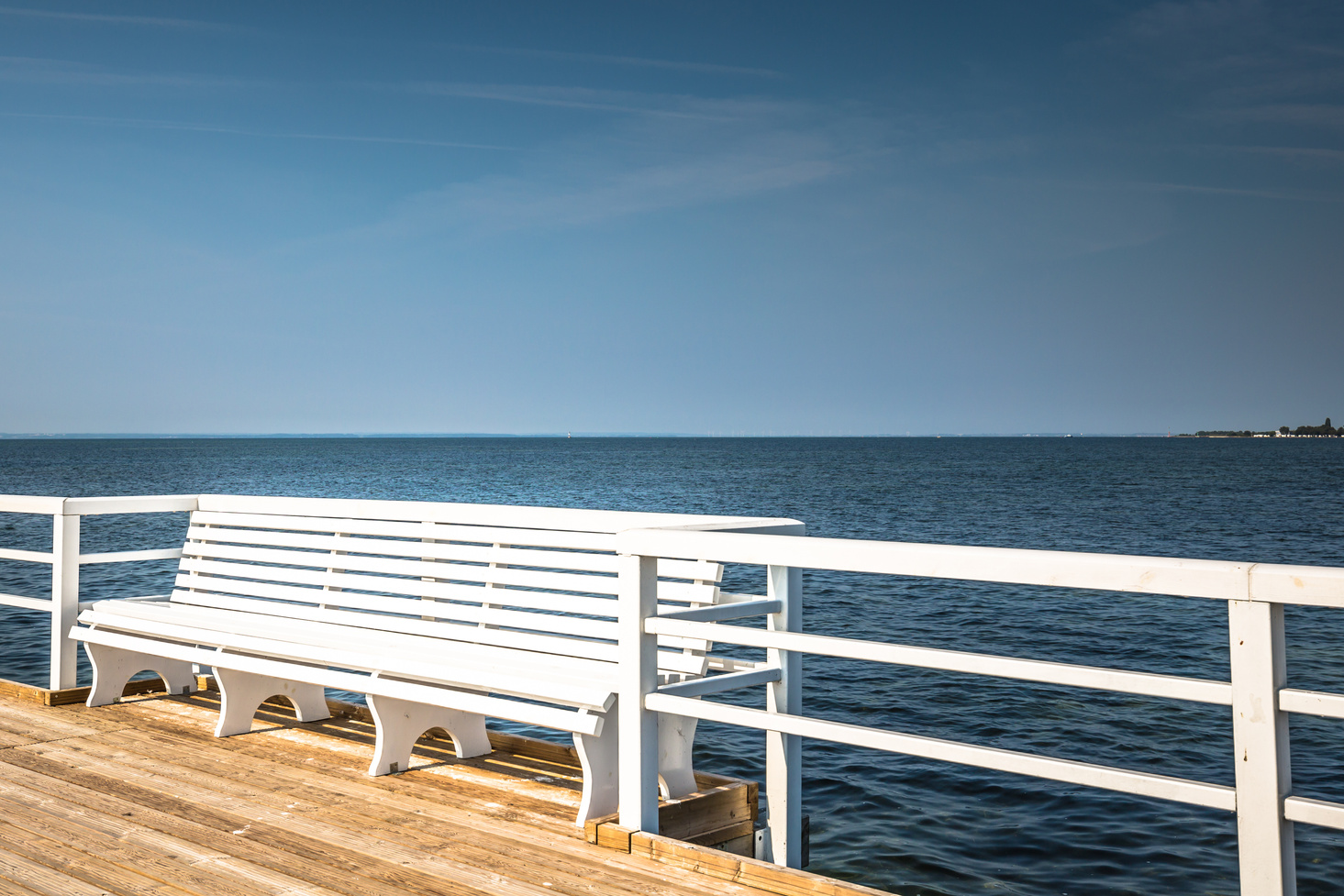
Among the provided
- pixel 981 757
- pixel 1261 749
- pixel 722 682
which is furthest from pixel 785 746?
pixel 1261 749

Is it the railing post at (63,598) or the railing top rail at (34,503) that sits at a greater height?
the railing top rail at (34,503)

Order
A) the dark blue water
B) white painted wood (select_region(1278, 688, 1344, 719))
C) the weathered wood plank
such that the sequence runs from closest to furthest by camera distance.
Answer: white painted wood (select_region(1278, 688, 1344, 719)) < the weathered wood plank < the dark blue water

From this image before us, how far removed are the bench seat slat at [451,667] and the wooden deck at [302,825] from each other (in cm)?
42

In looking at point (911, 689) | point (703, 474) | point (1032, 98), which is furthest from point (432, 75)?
point (911, 689)

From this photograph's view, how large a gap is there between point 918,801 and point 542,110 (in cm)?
8407

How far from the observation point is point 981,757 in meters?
2.47

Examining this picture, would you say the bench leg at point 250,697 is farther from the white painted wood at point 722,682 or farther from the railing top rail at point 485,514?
the white painted wood at point 722,682

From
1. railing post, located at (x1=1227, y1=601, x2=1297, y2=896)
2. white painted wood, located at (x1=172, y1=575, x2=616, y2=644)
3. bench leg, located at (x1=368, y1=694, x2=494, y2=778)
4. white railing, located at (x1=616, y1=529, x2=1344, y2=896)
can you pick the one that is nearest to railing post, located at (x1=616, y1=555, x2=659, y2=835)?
white railing, located at (x1=616, y1=529, x2=1344, y2=896)

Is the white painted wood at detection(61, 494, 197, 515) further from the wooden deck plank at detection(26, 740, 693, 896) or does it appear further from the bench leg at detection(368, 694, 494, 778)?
the bench leg at detection(368, 694, 494, 778)

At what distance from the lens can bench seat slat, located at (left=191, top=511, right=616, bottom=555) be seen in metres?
4.03

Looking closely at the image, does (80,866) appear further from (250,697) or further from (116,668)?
(116,668)

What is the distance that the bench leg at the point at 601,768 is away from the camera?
338cm

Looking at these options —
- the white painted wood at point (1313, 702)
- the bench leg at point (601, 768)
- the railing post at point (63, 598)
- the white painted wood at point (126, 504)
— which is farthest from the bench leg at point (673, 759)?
the railing post at point (63, 598)

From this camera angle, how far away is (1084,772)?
2285 millimetres
